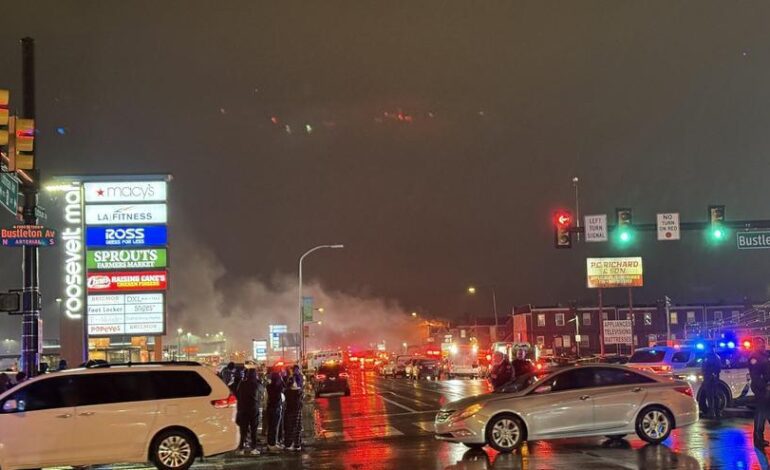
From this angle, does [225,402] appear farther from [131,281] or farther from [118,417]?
[131,281]

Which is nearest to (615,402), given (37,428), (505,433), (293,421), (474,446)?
(505,433)

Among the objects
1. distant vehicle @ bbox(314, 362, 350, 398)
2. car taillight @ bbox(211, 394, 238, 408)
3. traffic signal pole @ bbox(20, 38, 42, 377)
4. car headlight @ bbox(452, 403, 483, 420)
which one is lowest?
distant vehicle @ bbox(314, 362, 350, 398)

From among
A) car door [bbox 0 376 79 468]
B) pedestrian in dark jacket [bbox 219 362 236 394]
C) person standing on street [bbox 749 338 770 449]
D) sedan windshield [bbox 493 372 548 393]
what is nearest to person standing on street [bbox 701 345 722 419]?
person standing on street [bbox 749 338 770 449]

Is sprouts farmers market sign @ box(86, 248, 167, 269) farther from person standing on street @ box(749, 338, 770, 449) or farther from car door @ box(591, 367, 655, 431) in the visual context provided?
person standing on street @ box(749, 338, 770, 449)

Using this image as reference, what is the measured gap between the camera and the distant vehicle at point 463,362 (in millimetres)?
56925

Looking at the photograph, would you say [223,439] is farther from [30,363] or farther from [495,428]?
[30,363]

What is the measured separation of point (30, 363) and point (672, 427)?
13234mm

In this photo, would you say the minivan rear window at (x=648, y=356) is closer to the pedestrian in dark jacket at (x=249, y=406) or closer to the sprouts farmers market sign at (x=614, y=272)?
the pedestrian in dark jacket at (x=249, y=406)

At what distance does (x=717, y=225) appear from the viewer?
1171 inches

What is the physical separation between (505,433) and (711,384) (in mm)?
7808

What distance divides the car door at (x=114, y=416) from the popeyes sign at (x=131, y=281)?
19.5m

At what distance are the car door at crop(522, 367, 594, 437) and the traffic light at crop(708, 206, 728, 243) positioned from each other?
18055 mm

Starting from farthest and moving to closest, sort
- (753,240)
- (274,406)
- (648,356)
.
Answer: (753,240) < (648,356) < (274,406)

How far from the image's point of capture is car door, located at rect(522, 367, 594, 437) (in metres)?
13.8
